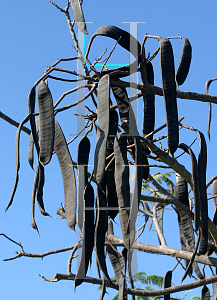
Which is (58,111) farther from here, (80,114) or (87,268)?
(87,268)

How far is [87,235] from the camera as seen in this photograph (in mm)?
1631

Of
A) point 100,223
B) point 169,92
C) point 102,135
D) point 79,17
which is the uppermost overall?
point 79,17

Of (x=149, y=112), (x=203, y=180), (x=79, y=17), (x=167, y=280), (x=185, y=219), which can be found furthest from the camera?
(x=185, y=219)

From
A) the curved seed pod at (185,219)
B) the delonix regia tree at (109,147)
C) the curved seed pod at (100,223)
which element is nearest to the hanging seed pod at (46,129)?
the delonix regia tree at (109,147)

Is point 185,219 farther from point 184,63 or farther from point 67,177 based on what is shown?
point 67,177

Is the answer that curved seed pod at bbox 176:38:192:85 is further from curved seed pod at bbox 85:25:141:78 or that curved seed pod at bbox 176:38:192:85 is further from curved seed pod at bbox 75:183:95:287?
curved seed pod at bbox 75:183:95:287

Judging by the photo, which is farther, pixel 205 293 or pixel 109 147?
pixel 205 293

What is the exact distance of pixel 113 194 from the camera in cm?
173

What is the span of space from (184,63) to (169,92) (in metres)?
0.48

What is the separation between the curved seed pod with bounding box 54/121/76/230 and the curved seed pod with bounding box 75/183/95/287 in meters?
0.11

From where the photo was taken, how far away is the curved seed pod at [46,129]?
1.50 metres

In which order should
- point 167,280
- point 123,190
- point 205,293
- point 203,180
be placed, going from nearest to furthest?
point 123,190
point 203,180
point 167,280
point 205,293

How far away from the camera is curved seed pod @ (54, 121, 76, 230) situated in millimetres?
1510

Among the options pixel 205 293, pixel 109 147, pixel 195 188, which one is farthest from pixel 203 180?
pixel 205 293
